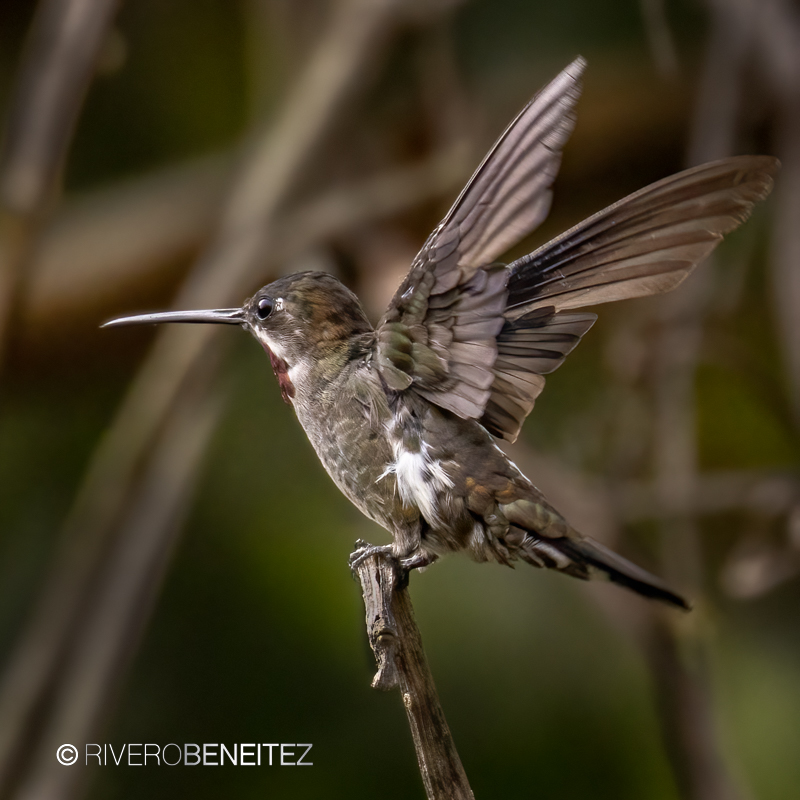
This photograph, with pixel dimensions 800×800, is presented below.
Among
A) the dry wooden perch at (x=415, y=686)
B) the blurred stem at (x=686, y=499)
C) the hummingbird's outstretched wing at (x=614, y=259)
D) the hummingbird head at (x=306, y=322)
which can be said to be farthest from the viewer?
the blurred stem at (x=686, y=499)

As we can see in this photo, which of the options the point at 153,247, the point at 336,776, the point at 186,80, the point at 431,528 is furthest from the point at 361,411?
the point at 186,80

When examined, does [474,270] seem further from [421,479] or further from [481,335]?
[421,479]

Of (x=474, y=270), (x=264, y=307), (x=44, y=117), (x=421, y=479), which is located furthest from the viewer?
(x=44, y=117)

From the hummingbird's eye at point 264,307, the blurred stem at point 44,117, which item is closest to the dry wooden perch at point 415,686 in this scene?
the hummingbird's eye at point 264,307

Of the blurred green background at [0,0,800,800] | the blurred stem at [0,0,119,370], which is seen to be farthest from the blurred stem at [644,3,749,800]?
the blurred stem at [0,0,119,370]

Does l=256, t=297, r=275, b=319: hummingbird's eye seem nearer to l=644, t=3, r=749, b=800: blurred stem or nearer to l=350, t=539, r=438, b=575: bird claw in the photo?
l=350, t=539, r=438, b=575: bird claw

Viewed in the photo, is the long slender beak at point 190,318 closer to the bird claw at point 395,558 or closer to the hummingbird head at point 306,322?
the hummingbird head at point 306,322

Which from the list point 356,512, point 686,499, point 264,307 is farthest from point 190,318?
point 686,499
